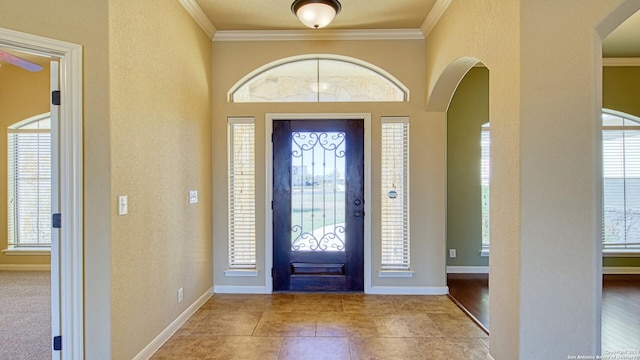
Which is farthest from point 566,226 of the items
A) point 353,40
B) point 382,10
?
point 353,40

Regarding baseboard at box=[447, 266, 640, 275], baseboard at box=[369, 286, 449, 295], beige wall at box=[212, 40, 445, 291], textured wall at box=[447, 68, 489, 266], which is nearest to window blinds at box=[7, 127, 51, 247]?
beige wall at box=[212, 40, 445, 291]

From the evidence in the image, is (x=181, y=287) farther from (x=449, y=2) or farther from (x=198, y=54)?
(x=449, y=2)

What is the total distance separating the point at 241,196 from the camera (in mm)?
4020

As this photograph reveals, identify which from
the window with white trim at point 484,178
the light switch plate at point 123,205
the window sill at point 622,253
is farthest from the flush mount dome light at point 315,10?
the window sill at point 622,253

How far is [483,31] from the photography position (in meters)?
2.46

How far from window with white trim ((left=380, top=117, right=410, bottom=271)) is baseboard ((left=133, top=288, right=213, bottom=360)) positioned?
7.00 ft

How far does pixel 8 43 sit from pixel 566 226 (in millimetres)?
3402

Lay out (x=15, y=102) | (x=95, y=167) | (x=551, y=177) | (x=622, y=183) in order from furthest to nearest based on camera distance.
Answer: (x=15, y=102), (x=622, y=183), (x=95, y=167), (x=551, y=177)

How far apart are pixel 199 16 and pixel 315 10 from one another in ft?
4.42

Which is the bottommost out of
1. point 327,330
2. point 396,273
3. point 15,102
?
point 327,330

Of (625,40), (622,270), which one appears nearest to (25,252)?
(625,40)

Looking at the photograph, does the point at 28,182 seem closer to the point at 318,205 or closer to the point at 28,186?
the point at 28,186

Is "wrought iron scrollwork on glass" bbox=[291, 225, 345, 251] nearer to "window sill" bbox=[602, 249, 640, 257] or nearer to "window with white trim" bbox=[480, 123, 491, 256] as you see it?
"window with white trim" bbox=[480, 123, 491, 256]

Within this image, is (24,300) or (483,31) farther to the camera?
(24,300)
